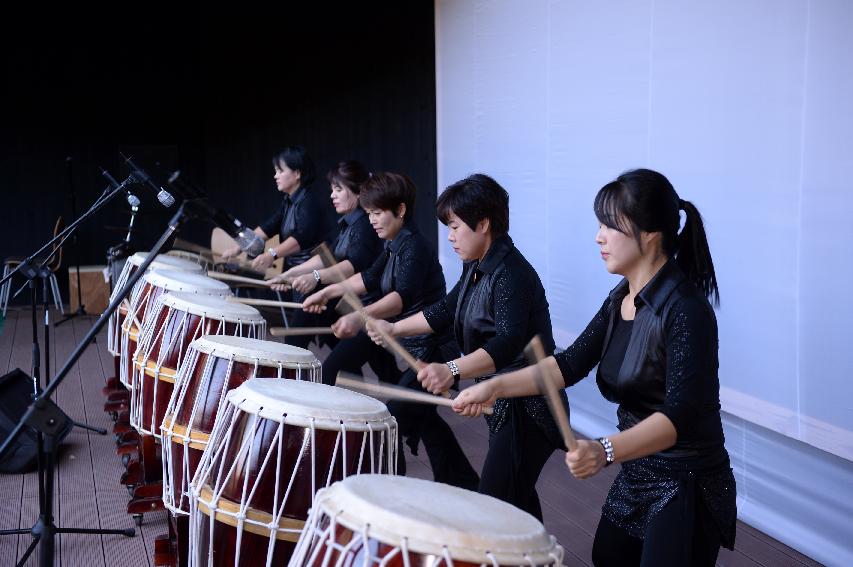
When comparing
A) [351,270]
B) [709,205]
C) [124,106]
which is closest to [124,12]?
[124,106]

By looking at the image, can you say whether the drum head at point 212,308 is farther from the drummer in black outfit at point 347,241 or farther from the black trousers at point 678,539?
the black trousers at point 678,539

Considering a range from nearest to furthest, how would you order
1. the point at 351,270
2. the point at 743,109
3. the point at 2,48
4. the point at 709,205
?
the point at 743,109 < the point at 709,205 < the point at 351,270 < the point at 2,48

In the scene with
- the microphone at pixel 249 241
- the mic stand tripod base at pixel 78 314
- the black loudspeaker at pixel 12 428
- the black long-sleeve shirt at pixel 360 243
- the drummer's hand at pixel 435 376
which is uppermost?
the microphone at pixel 249 241

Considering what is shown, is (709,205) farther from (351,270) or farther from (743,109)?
(351,270)

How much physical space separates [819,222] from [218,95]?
788 centimetres

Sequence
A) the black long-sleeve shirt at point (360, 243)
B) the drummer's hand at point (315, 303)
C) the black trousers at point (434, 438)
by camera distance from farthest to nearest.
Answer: the black long-sleeve shirt at point (360, 243)
the drummer's hand at point (315, 303)
the black trousers at point (434, 438)

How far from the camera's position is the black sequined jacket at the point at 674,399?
198cm

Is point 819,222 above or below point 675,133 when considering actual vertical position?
below

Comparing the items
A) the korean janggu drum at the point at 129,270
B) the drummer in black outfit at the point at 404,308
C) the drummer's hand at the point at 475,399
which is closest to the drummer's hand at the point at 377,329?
the drummer in black outfit at the point at 404,308

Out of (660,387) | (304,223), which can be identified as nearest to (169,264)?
(304,223)

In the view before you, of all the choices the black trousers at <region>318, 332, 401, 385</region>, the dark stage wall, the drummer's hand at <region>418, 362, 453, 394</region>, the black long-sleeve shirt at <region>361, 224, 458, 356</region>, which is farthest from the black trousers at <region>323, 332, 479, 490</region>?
the dark stage wall

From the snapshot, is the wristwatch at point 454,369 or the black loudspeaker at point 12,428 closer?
the wristwatch at point 454,369

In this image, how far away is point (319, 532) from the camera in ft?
5.34

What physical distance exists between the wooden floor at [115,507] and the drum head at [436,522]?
169 cm
